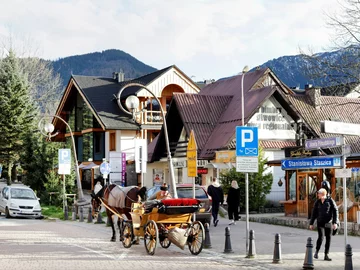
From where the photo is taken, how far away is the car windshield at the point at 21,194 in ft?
119

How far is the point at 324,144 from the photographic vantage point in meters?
17.1

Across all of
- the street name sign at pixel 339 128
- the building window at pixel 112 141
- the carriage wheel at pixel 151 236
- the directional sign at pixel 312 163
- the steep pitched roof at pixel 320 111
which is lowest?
the carriage wheel at pixel 151 236

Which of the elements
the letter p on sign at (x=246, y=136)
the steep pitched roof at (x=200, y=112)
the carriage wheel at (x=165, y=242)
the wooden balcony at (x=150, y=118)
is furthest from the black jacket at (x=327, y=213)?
the wooden balcony at (x=150, y=118)

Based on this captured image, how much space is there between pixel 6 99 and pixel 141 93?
1261 centimetres

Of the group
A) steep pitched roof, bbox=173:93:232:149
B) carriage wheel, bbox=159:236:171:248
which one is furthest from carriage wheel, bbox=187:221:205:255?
steep pitched roof, bbox=173:93:232:149

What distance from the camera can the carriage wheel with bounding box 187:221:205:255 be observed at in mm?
16678

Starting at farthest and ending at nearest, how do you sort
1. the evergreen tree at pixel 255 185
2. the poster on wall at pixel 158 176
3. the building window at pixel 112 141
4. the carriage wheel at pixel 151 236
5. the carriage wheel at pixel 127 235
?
1. the building window at pixel 112 141
2. the poster on wall at pixel 158 176
3. the evergreen tree at pixel 255 185
4. the carriage wheel at pixel 127 235
5. the carriage wheel at pixel 151 236

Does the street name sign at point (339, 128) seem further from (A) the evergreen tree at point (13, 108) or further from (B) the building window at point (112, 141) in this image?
(A) the evergreen tree at point (13, 108)

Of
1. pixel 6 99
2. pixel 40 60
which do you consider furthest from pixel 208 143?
pixel 40 60

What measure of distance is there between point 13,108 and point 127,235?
4271 cm

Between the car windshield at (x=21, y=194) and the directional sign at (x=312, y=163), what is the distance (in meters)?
14.5

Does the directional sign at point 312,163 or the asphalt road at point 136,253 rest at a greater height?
the directional sign at point 312,163

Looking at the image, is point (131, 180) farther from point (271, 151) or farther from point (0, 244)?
point (0, 244)

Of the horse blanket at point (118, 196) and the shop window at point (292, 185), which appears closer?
the horse blanket at point (118, 196)
